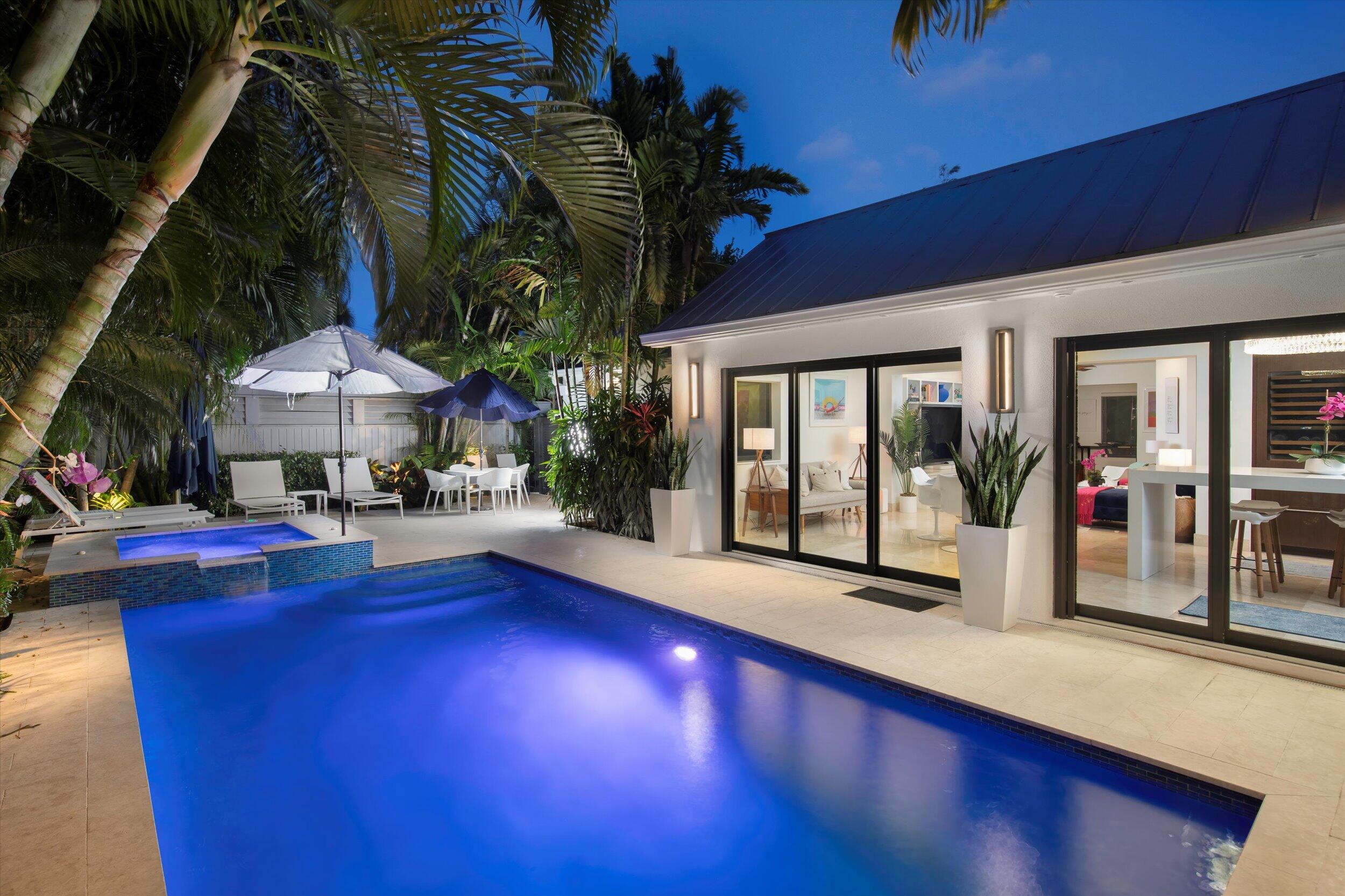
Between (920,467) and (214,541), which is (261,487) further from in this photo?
(920,467)

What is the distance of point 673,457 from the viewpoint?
28.3 ft

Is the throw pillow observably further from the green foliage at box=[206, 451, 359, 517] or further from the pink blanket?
the green foliage at box=[206, 451, 359, 517]

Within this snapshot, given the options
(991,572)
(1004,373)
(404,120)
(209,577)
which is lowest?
(209,577)

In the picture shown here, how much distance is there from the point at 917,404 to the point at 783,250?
320cm

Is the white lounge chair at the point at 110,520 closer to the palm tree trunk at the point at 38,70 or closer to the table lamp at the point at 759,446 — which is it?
the table lamp at the point at 759,446

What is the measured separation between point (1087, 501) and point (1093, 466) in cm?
29

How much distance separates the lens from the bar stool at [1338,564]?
4.78m

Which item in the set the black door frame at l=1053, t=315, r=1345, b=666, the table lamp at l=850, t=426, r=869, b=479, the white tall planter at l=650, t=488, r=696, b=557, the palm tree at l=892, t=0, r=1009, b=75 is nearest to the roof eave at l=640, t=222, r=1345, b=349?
the black door frame at l=1053, t=315, r=1345, b=666

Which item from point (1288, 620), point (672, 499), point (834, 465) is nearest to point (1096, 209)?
point (834, 465)

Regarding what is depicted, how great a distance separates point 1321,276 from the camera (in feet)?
14.5

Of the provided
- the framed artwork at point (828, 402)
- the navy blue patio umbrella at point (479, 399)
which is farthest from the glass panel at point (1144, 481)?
the navy blue patio umbrella at point (479, 399)

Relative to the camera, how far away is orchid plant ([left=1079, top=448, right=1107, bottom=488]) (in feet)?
18.4

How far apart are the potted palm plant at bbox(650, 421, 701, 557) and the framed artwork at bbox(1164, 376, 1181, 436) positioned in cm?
487

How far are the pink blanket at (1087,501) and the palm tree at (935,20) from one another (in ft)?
13.1
